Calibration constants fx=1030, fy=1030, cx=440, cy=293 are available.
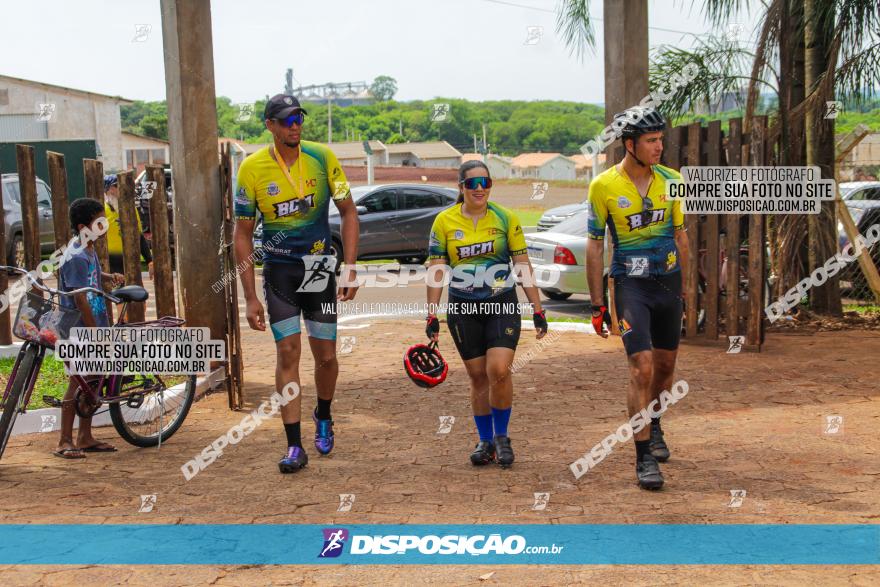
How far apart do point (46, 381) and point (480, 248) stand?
4681mm

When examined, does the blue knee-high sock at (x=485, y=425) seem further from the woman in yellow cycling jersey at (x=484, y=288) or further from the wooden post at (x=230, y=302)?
the wooden post at (x=230, y=302)

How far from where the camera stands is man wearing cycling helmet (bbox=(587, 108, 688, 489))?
611cm

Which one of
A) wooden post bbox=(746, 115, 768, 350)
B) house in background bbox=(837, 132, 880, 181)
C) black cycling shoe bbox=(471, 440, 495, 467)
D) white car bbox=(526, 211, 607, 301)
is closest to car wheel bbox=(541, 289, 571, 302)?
white car bbox=(526, 211, 607, 301)

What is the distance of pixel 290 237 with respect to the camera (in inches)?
256

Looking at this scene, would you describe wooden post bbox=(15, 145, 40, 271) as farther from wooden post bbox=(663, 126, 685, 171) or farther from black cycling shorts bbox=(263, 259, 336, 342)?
wooden post bbox=(663, 126, 685, 171)

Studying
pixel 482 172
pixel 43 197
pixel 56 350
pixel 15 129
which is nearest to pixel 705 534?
pixel 482 172

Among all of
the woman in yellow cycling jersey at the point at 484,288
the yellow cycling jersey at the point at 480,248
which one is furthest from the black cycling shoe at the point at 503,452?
the yellow cycling jersey at the point at 480,248

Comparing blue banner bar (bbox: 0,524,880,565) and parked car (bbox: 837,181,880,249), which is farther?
parked car (bbox: 837,181,880,249)

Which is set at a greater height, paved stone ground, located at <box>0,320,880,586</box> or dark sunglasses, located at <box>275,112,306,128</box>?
dark sunglasses, located at <box>275,112,306,128</box>

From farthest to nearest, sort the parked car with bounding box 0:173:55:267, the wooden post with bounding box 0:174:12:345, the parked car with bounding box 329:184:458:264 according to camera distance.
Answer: the parked car with bounding box 329:184:458:264
the parked car with bounding box 0:173:55:267
the wooden post with bounding box 0:174:12:345

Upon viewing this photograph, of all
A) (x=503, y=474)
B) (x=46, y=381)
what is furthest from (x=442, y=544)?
(x=46, y=381)

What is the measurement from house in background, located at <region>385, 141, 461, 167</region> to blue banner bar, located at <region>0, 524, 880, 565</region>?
252 ft

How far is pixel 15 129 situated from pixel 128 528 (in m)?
43.9

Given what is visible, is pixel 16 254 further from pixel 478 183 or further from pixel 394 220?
pixel 478 183
